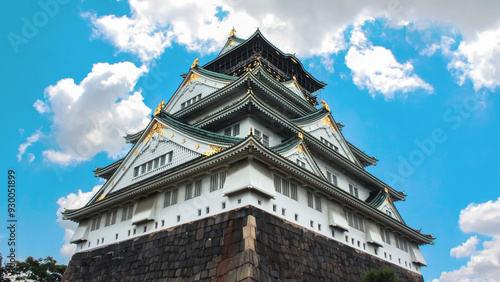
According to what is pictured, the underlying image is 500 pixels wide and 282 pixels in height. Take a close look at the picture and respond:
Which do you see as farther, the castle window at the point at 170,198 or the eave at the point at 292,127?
the eave at the point at 292,127

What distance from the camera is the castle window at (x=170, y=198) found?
70.0 feet

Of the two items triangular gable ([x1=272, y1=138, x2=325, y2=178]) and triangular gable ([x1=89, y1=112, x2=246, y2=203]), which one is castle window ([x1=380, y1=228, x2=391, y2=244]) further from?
triangular gable ([x1=89, y1=112, x2=246, y2=203])

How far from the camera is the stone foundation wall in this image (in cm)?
1684

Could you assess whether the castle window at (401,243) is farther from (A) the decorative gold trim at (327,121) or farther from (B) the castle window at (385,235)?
(A) the decorative gold trim at (327,121)

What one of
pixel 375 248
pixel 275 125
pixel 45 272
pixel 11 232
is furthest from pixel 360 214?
pixel 45 272

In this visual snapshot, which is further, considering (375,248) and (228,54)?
(228,54)

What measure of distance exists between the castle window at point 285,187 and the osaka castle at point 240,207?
0.06 metres

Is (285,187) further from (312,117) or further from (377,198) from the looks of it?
(377,198)

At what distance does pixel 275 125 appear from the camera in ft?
85.4

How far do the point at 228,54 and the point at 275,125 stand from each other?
16712 millimetres

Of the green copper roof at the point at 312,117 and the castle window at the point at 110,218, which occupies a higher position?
the green copper roof at the point at 312,117

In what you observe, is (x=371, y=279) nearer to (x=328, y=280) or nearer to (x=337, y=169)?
(x=328, y=280)

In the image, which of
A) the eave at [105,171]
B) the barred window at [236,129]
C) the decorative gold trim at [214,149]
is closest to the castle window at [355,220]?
the barred window at [236,129]

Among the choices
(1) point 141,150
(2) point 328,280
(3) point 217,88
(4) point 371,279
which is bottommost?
(4) point 371,279
